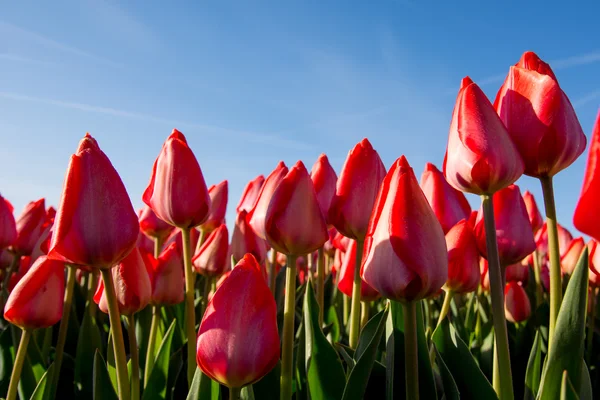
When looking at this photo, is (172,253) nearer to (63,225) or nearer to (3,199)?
(63,225)

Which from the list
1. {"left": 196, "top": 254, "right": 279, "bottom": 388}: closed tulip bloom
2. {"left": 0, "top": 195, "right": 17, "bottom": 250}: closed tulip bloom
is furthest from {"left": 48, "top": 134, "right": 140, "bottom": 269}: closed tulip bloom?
{"left": 0, "top": 195, "right": 17, "bottom": 250}: closed tulip bloom

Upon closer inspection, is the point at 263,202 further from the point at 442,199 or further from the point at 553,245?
the point at 553,245

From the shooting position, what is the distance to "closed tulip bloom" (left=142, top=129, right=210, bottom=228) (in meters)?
1.42

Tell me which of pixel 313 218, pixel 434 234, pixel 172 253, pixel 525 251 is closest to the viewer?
pixel 434 234

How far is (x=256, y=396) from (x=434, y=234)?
2.35 feet

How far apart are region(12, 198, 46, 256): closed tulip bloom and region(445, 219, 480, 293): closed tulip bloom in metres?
2.29

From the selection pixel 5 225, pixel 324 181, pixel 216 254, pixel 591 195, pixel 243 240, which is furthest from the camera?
pixel 5 225

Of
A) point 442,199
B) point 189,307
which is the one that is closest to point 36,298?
point 189,307

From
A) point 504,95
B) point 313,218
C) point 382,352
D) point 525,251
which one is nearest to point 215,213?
point 382,352

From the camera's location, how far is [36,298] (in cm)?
149

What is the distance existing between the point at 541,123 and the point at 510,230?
44 centimetres

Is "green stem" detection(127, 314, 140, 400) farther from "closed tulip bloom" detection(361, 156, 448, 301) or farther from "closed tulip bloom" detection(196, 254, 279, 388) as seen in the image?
"closed tulip bloom" detection(361, 156, 448, 301)

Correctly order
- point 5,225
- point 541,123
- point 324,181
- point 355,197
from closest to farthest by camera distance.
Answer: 1. point 541,123
2. point 355,197
3. point 324,181
4. point 5,225

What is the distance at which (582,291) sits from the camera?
0.96 m
